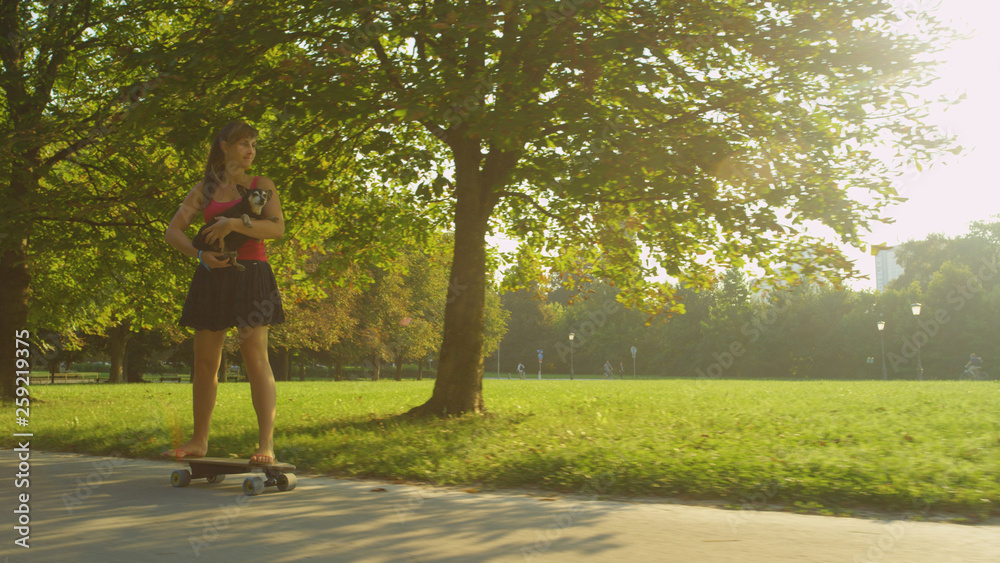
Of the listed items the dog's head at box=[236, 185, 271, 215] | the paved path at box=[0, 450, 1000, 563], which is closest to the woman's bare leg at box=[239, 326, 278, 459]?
the paved path at box=[0, 450, 1000, 563]

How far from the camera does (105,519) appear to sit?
3652 mm

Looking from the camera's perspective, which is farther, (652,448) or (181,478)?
(652,448)

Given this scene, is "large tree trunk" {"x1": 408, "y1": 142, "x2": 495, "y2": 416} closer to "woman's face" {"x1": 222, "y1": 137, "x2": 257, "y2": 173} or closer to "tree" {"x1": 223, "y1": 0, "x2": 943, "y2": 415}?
"tree" {"x1": 223, "y1": 0, "x2": 943, "y2": 415}

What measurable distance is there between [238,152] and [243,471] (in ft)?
6.46

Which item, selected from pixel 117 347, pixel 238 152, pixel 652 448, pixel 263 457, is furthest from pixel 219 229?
pixel 117 347

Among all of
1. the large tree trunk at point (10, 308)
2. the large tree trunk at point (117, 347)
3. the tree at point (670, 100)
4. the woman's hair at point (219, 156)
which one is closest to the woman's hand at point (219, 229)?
Answer: the woman's hair at point (219, 156)

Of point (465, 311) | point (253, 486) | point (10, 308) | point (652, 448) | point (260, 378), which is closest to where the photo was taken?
point (253, 486)

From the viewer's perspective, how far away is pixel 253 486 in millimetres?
4180

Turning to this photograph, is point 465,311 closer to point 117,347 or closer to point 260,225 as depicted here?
point 260,225

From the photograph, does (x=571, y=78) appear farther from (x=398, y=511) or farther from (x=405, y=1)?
(x=398, y=511)

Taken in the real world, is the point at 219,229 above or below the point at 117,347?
above

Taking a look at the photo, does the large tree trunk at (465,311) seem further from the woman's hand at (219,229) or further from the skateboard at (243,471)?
the woman's hand at (219,229)

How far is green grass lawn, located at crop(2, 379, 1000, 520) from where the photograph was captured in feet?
16.0

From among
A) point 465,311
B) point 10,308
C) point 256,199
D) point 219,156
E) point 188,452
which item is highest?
point 219,156
